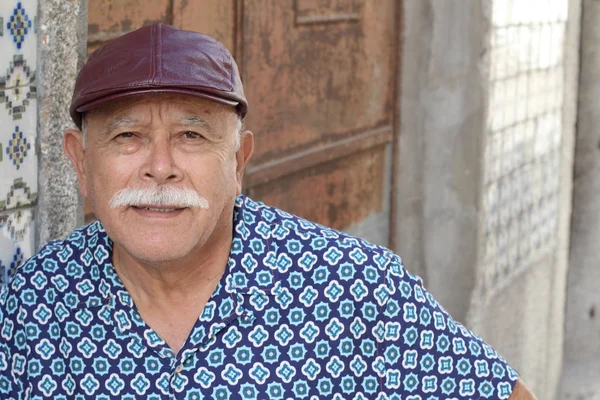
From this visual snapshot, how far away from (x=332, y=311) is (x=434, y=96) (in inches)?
121

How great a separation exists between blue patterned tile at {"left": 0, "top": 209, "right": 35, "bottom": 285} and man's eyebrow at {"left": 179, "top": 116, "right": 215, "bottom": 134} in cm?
57

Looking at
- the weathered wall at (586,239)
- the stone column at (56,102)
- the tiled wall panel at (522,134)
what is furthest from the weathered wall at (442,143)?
the stone column at (56,102)

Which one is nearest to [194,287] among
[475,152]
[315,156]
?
[315,156]

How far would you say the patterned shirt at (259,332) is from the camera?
2.19 meters

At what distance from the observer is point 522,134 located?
234 inches

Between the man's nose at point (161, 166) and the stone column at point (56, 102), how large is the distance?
522 mm

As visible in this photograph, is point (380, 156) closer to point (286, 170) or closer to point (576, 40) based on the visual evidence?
point (286, 170)

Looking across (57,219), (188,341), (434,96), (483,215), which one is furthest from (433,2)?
(188,341)

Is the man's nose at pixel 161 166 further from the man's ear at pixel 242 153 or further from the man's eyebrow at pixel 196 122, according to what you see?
the man's ear at pixel 242 153

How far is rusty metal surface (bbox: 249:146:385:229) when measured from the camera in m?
4.28

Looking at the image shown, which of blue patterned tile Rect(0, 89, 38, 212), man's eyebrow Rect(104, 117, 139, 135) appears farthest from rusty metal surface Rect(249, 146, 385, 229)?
man's eyebrow Rect(104, 117, 139, 135)

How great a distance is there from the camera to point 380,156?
17.1ft

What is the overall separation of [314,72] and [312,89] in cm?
7

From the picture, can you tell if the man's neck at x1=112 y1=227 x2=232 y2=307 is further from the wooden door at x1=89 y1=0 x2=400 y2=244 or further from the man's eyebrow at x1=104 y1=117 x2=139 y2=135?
the wooden door at x1=89 y1=0 x2=400 y2=244
